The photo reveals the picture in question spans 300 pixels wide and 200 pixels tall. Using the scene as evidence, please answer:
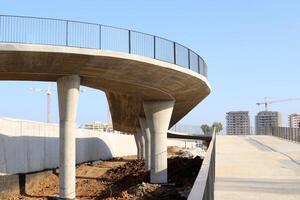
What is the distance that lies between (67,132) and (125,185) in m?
8.96

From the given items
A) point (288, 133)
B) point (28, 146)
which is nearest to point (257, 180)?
point (28, 146)

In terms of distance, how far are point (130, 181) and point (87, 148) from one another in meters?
19.2

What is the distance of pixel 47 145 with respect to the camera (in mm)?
35906

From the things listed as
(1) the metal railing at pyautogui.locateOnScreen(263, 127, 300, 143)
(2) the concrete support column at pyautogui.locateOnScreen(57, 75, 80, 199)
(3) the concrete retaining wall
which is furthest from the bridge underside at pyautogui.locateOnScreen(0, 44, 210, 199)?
(1) the metal railing at pyautogui.locateOnScreen(263, 127, 300, 143)

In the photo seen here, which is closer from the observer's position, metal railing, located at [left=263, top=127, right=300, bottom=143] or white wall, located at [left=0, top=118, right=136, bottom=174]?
white wall, located at [left=0, top=118, right=136, bottom=174]

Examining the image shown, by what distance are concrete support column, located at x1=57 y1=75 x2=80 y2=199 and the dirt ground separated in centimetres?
277

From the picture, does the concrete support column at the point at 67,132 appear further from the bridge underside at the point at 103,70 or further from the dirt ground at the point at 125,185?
the dirt ground at the point at 125,185

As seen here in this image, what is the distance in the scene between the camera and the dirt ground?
25875 mm

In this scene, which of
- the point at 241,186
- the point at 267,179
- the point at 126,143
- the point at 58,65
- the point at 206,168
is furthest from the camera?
the point at 126,143

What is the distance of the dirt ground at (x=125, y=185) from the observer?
25875 mm

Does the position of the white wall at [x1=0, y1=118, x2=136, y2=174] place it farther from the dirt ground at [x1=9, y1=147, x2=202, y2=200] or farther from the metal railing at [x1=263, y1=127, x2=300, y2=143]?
the metal railing at [x1=263, y1=127, x2=300, y2=143]

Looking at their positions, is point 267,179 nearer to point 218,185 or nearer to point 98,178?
point 218,185

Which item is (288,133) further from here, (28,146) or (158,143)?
(28,146)

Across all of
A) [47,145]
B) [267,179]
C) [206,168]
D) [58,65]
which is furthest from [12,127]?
[206,168]
